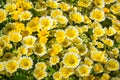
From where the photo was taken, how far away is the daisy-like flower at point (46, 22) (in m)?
3.38

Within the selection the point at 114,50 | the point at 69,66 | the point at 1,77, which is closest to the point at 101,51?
the point at 114,50

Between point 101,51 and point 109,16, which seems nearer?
point 101,51

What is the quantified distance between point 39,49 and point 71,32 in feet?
1.14

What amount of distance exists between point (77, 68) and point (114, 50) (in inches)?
19.4

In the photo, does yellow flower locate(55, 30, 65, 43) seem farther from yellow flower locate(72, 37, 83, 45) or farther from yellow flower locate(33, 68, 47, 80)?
yellow flower locate(33, 68, 47, 80)

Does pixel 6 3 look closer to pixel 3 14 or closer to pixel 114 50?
pixel 3 14

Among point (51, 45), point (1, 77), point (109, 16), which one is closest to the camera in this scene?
point (1, 77)

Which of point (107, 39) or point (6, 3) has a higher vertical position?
point (6, 3)

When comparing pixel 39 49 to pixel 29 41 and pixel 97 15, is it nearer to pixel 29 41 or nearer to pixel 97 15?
pixel 29 41

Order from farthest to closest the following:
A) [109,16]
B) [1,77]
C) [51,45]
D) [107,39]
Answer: [109,16]
[107,39]
[51,45]
[1,77]

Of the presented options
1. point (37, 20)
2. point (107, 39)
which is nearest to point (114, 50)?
point (107, 39)

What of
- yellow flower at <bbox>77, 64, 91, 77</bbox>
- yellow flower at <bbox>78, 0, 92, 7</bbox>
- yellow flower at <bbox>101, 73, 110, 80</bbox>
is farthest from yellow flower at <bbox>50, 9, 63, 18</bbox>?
yellow flower at <bbox>101, 73, 110, 80</bbox>

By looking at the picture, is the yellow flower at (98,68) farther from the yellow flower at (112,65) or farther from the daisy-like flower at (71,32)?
the daisy-like flower at (71,32)

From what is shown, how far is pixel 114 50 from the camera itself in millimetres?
3424
